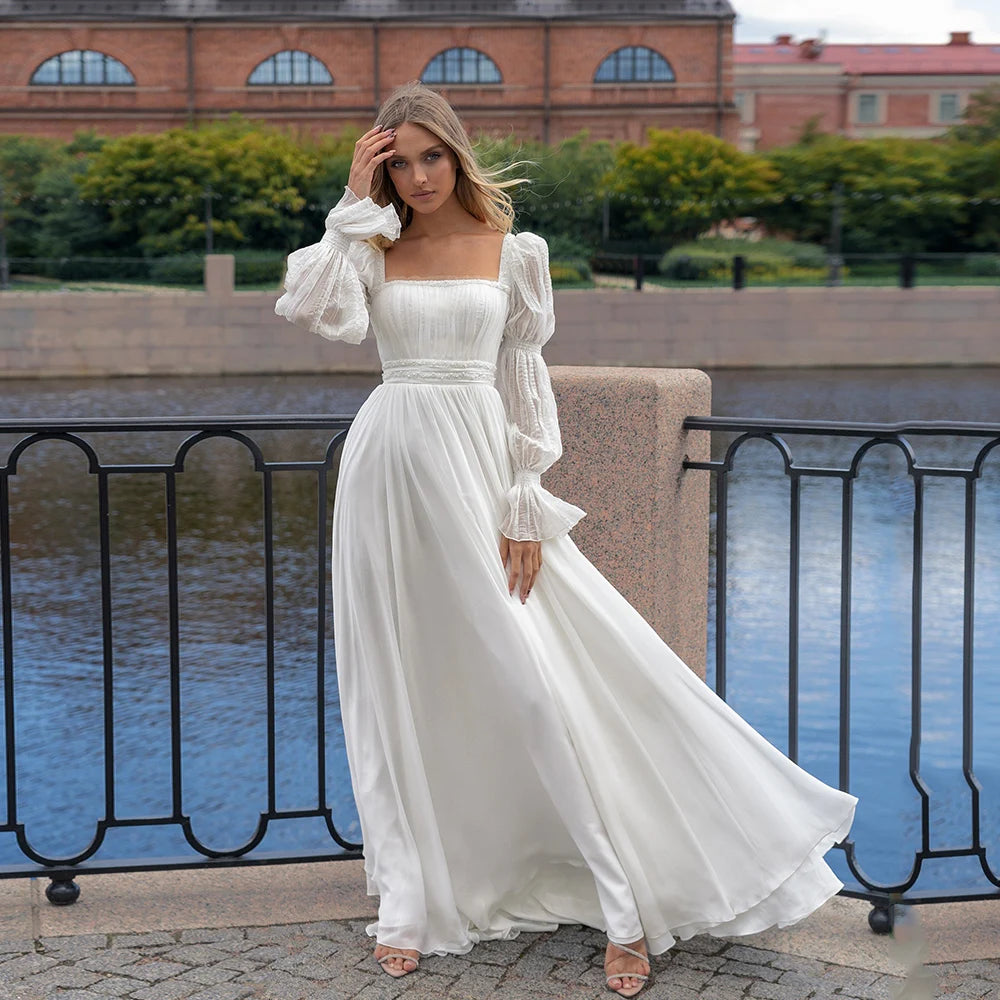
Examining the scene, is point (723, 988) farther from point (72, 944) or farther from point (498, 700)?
point (72, 944)

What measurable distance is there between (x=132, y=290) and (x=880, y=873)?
26.0m

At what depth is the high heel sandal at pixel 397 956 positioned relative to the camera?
3264 mm

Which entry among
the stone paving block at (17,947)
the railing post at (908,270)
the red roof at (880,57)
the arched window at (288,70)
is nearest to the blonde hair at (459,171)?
the stone paving block at (17,947)

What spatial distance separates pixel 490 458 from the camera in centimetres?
335

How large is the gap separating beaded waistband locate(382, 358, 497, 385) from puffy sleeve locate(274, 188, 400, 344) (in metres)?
0.16

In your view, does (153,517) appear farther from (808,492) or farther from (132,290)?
(132,290)

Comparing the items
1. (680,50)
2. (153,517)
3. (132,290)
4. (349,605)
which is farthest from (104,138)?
(349,605)

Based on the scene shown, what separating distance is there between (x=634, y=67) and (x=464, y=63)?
5578mm

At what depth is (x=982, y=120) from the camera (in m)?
44.1

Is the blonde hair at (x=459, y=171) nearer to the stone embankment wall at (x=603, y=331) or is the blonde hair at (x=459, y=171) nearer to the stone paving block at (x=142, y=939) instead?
the stone paving block at (x=142, y=939)

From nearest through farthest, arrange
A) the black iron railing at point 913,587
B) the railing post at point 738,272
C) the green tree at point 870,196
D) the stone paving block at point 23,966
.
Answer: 1. the stone paving block at point 23,966
2. the black iron railing at point 913,587
3. the railing post at point 738,272
4. the green tree at point 870,196

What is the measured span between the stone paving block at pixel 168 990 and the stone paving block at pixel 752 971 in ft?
3.90

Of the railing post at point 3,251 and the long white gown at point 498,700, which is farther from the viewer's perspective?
the railing post at point 3,251

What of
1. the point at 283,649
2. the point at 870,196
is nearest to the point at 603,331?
the point at 870,196
